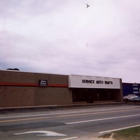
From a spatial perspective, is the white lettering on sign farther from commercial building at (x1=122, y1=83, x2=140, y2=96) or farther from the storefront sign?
commercial building at (x1=122, y1=83, x2=140, y2=96)

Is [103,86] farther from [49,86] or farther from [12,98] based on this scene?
[12,98]

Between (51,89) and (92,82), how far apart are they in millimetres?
8791

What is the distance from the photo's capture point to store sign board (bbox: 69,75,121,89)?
37.4 metres

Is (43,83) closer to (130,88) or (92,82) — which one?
(92,82)

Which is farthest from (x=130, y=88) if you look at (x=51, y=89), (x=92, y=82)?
(x=51, y=89)

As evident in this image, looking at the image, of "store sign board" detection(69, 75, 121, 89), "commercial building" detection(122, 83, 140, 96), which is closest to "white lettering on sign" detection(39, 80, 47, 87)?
"store sign board" detection(69, 75, 121, 89)

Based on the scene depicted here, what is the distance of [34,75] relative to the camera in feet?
107

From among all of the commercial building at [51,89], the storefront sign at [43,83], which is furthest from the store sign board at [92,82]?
the storefront sign at [43,83]

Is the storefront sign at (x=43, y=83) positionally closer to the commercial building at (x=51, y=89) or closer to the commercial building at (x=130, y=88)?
the commercial building at (x=51, y=89)

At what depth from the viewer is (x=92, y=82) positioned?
40344 millimetres

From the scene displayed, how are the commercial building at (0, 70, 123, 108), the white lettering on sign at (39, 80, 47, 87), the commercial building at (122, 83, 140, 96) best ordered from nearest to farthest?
the commercial building at (0, 70, 123, 108), the white lettering on sign at (39, 80, 47, 87), the commercial building at (122, 83, 140, 96)

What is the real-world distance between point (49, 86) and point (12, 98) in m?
6.11

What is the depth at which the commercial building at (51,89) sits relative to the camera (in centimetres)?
2986

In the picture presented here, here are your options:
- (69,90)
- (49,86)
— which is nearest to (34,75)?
(49,86)
